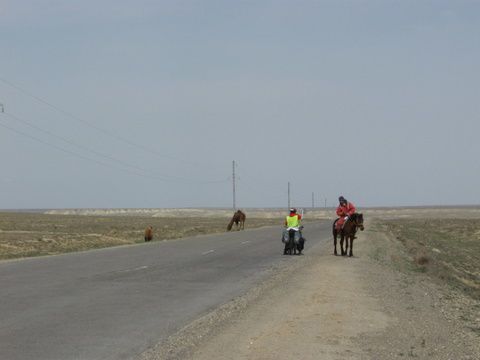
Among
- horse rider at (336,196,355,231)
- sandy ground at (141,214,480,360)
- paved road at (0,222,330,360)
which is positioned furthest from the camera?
horse rider at (336,196,355,231)

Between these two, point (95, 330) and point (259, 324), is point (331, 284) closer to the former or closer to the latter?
point (259, 324)

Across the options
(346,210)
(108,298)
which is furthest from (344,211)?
(108,298)

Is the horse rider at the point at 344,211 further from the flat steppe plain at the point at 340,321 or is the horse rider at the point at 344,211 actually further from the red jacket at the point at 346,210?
the flat steppe plain at the point at 340,321

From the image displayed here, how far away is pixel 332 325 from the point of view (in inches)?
439

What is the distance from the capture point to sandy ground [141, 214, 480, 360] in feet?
30.9

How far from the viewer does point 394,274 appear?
70.6 ft

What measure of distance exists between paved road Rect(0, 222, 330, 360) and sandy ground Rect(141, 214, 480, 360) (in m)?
0.71

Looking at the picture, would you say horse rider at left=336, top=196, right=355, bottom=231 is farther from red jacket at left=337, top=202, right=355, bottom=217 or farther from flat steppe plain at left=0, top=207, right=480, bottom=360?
flat steppe plain at left=0, top=207, right=480, bottom=360

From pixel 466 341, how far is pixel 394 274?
1029 centimetres

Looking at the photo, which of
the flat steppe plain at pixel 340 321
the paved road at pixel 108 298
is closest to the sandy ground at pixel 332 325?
the flat steppe plain at pixel 340 321

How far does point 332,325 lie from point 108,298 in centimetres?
585

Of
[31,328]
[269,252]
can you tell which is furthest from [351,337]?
[269,252]

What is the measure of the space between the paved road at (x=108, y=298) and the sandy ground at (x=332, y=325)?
0.71 meters

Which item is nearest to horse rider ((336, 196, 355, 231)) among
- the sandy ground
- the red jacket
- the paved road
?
the red jacket
